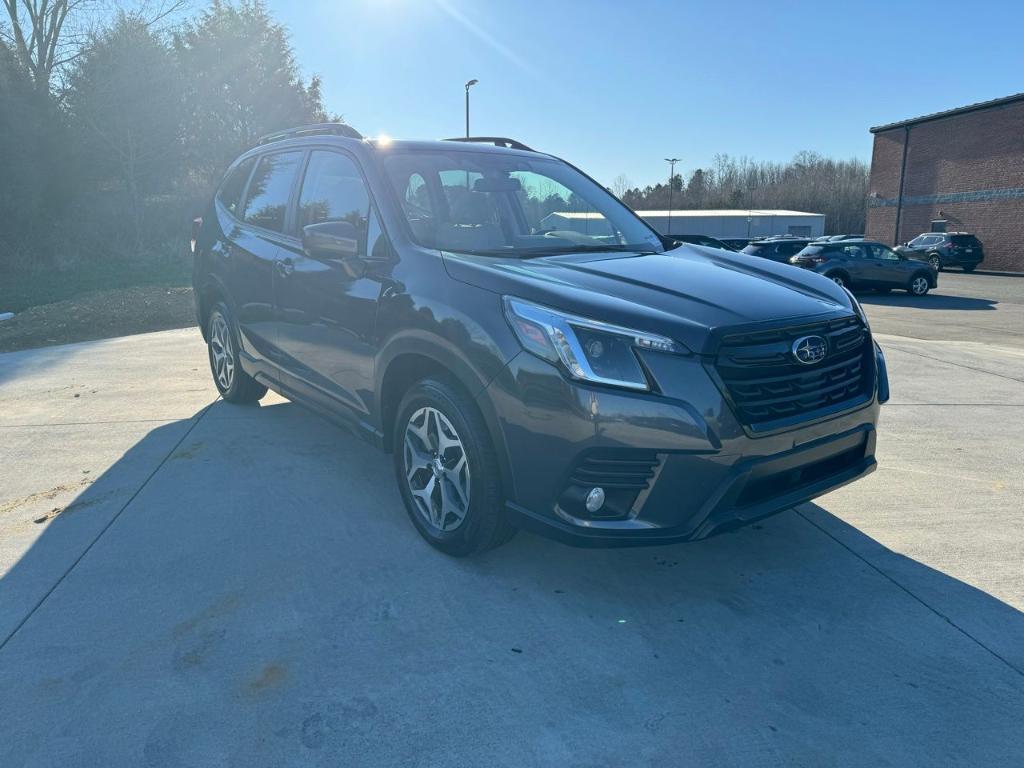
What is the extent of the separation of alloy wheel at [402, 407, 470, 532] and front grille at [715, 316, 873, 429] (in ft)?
3.73

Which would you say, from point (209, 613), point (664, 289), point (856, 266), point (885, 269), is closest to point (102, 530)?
point (209, 613)

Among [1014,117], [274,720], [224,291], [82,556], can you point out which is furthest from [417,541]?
[1014,117]

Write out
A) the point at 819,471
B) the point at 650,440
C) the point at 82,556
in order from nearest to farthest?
the point at 650,440 < the point at 819,471 < the point at 82,556

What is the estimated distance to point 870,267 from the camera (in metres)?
20.0

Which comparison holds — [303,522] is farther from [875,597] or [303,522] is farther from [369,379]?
[875,597]

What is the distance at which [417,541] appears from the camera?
11.5 ft

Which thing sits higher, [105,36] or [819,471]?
[105,36]

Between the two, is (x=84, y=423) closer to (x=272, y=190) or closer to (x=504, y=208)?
(x=272, y=190)

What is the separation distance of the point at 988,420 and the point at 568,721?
4.84 meters

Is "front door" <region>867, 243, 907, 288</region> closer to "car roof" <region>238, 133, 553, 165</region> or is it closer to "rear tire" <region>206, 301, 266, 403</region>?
"car roof" <region>238, 133, 553, 165</region>

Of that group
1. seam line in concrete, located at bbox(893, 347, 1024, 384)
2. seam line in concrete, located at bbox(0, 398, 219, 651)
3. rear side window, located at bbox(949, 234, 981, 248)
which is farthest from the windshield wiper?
rear side window, located at bbox(949, 234, 981, 248)

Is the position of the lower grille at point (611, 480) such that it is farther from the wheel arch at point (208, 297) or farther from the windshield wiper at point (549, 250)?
the wheel arch at point (208, 297)

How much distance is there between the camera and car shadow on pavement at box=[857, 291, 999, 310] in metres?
17.8

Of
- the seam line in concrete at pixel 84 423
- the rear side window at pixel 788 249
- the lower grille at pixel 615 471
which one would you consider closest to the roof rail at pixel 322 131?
the seam line in concrete at pixel 84 423
